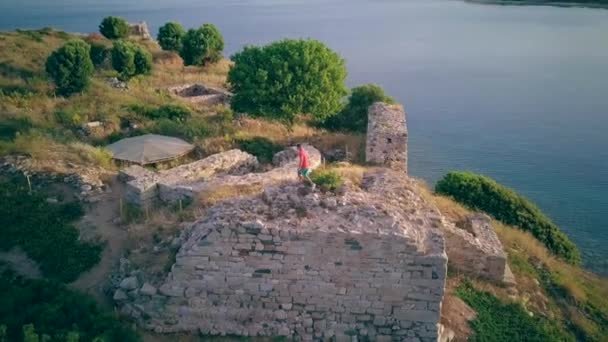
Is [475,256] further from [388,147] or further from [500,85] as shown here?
[500,85]

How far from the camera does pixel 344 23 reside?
88.2m

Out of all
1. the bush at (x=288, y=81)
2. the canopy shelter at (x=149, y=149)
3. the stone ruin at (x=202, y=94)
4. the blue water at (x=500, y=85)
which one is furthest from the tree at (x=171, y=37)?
the canopy shelter at (x=149, y=149)

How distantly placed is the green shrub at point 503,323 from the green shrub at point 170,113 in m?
13.3

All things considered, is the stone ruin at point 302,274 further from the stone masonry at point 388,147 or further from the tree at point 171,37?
the tree at point 171,37

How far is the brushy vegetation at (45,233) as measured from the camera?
10495 mm

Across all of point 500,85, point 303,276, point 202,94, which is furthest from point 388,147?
point 500,85

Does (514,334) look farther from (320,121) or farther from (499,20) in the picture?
(499,20)

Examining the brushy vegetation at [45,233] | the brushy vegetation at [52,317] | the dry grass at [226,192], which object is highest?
the dry grass at [226,192]

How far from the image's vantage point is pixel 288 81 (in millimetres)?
→ 19594

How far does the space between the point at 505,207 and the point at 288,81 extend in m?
8.78

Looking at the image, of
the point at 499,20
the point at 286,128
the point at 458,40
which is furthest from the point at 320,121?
the point at 499,20

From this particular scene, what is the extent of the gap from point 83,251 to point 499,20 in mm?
77792

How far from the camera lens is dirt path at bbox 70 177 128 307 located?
10.0 m

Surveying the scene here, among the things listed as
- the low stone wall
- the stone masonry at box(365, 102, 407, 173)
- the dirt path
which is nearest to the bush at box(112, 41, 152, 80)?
the dirt path
